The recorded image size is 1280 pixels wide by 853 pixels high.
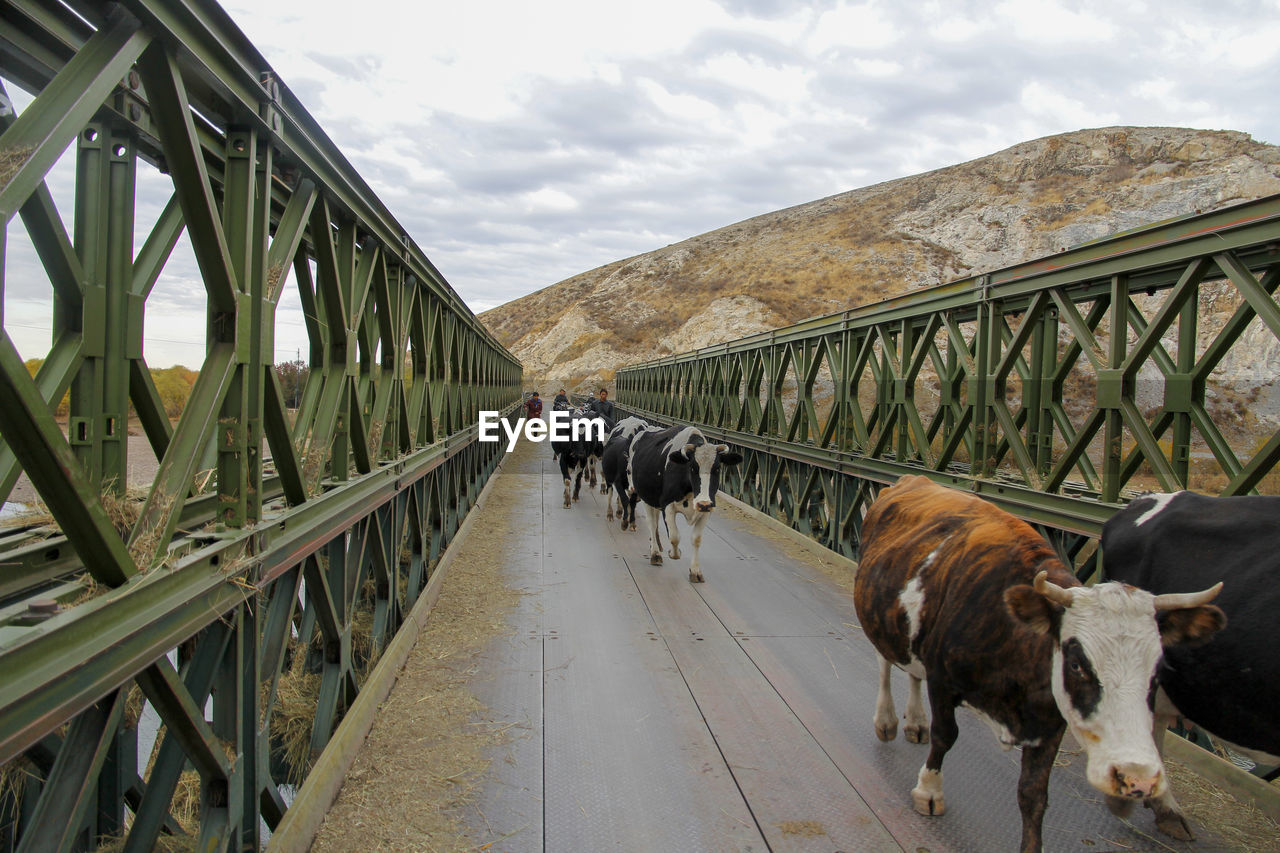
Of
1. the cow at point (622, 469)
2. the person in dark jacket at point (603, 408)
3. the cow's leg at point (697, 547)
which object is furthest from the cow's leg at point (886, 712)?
the person in dark jacket at point (603, 408)

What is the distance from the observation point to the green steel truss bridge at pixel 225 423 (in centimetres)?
208

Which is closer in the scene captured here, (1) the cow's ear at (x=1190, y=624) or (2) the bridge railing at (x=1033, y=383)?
(1) the cow's ear at (x=1190, y=624)

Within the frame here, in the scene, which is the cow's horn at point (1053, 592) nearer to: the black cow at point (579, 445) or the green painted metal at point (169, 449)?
the green painted metal at point (169, 449)

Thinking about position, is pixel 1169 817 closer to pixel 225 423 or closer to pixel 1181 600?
pixel 1181 600

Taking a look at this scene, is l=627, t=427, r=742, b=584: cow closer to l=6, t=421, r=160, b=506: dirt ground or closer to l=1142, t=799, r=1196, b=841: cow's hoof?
l=1142, t=799, r=1196, b=841: cow's hoof

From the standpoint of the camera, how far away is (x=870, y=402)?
31750mm

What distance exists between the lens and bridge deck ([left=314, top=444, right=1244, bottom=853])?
3746 millimetres

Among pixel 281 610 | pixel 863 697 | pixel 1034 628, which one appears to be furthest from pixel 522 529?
pixel 1034 628

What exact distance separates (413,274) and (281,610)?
3.58 metres

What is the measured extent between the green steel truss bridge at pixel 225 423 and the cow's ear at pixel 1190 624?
148 cm

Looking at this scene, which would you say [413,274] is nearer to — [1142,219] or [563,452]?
[563,452]

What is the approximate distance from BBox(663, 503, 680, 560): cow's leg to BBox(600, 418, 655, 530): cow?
1507 millimetres

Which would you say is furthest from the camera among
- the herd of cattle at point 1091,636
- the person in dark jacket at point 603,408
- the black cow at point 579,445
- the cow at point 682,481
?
the person in dark jacket at point 603,408

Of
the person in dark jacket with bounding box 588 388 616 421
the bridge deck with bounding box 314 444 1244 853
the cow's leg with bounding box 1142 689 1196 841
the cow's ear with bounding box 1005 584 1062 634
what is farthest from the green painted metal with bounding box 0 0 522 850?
the person in dark jacket with bounding box 588 388 616 421
